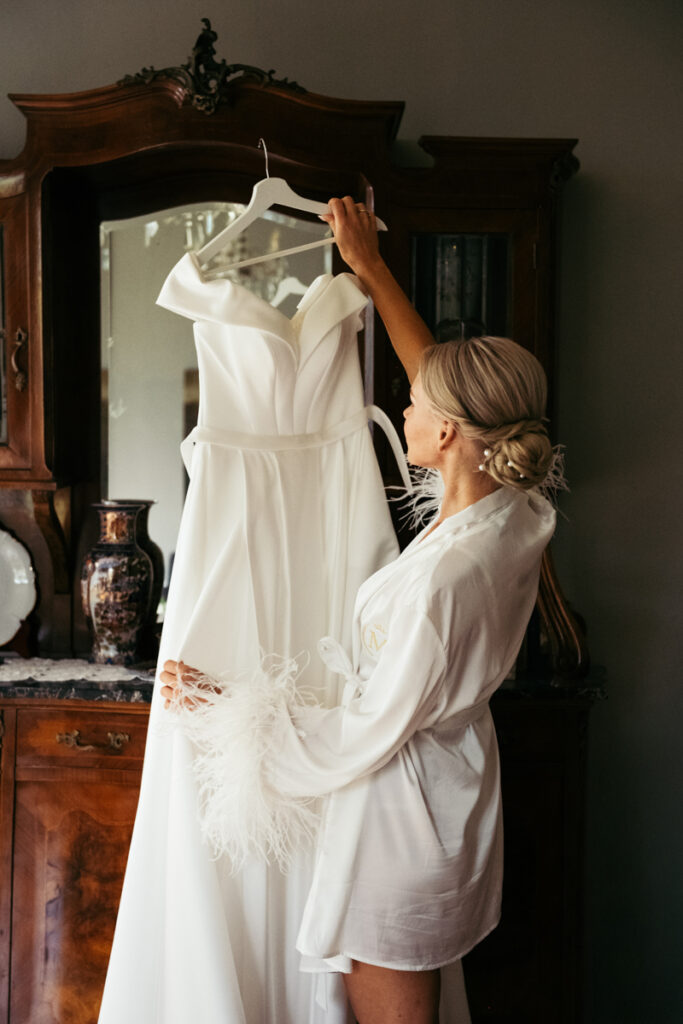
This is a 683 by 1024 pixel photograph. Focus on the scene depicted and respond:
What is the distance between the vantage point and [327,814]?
1.48m

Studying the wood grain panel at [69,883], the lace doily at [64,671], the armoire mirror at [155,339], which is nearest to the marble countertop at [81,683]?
the lace doily at [64,671]

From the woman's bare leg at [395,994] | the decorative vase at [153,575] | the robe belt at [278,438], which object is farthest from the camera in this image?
the decorative vase at [153,575]

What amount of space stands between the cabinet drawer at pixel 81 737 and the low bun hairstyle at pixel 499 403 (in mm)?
1112

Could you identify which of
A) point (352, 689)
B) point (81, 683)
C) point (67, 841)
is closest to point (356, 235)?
point (352, 689)

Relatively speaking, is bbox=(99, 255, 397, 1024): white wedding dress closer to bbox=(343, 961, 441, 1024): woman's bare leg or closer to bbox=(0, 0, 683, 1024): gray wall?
bbox=(343, 961, 441, 1024): woman's bare leg

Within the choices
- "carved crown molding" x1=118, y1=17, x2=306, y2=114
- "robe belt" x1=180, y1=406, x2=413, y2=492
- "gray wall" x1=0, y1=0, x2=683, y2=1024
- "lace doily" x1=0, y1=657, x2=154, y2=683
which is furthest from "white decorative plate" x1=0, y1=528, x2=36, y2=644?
"carved crown molding" x1=118, y1=17, x2=306, y2=114

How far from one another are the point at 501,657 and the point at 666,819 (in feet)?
4.51

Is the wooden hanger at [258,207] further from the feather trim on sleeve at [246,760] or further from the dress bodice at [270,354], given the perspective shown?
the feather trim on sleeve at [246,760]

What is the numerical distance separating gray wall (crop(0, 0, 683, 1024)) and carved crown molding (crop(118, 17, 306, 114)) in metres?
0.44

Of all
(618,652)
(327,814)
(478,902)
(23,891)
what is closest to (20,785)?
(23,891)

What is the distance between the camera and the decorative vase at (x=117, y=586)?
87.2 inches

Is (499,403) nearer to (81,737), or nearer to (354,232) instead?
(354,232)

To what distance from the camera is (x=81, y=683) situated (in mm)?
2082

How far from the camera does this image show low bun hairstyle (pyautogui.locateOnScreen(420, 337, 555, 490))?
139 centimetres
